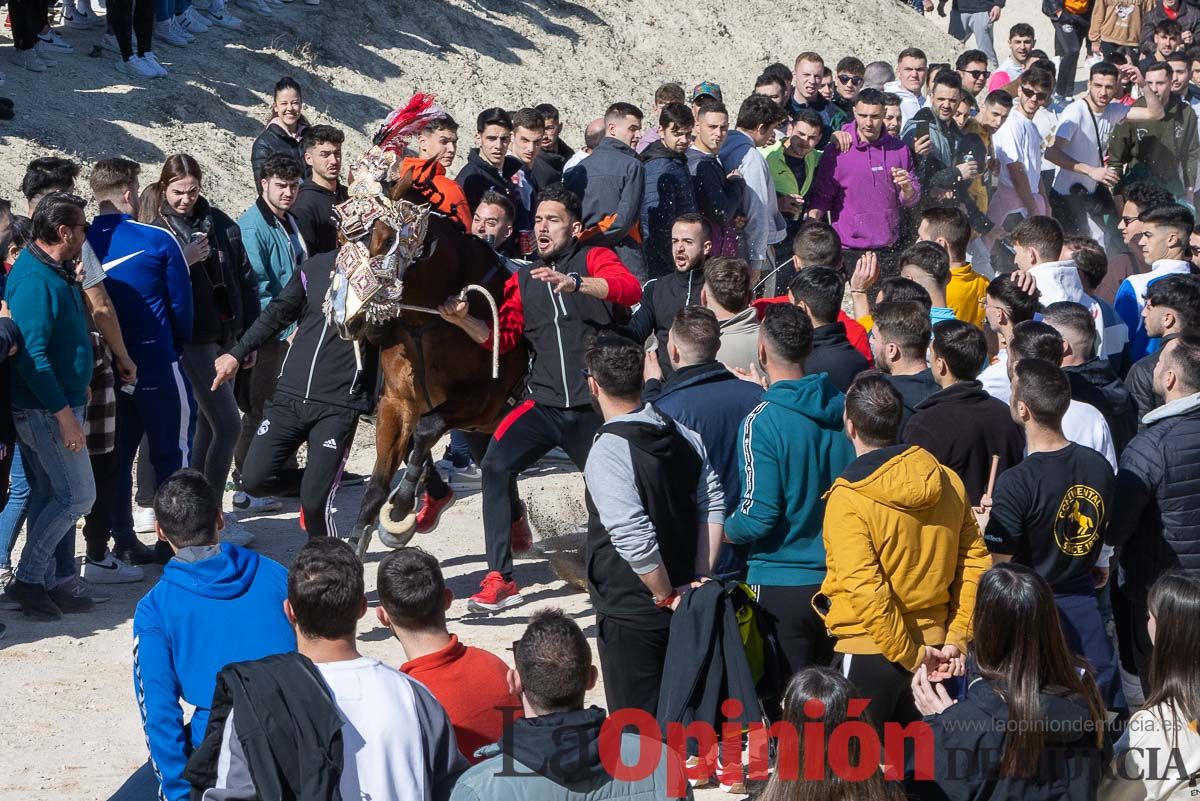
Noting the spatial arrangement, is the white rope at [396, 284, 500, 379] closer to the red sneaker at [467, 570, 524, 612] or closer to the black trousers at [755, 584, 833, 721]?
the red sneaker at [467, 570, 524, 612]

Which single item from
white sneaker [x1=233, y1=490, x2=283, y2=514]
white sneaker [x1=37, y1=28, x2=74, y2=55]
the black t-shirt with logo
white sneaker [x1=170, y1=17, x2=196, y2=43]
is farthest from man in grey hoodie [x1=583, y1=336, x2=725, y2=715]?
white sneaker [x1=170, y1=17, x2=196, y2=43]

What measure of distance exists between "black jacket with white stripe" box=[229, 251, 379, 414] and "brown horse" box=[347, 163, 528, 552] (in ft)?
0.42

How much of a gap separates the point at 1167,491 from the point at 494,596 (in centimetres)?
325

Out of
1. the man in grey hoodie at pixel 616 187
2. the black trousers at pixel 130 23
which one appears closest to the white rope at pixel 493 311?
the man in grey hoodie at pixel 616 187

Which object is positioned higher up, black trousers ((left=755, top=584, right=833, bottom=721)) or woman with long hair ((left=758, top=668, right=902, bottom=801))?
woman with long hair ((left=758, top=668, right=902, bottom=801))

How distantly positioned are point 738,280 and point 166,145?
7270 millimetres

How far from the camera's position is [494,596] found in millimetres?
7195

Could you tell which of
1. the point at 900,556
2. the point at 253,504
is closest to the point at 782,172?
the point at 253,504

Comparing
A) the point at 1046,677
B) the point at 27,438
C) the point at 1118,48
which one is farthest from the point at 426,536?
the point at 1118,48

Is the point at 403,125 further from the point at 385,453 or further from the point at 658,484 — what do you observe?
the point at 658,484

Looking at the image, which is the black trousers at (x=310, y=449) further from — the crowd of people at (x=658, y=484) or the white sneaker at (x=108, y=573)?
the white sneaker at (x=108, y=573)

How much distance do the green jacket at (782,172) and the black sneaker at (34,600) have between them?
5885 millimetres

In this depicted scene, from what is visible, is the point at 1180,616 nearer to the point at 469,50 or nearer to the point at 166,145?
the point at 166,145

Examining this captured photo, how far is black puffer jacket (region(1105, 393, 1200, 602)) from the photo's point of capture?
5375mm
